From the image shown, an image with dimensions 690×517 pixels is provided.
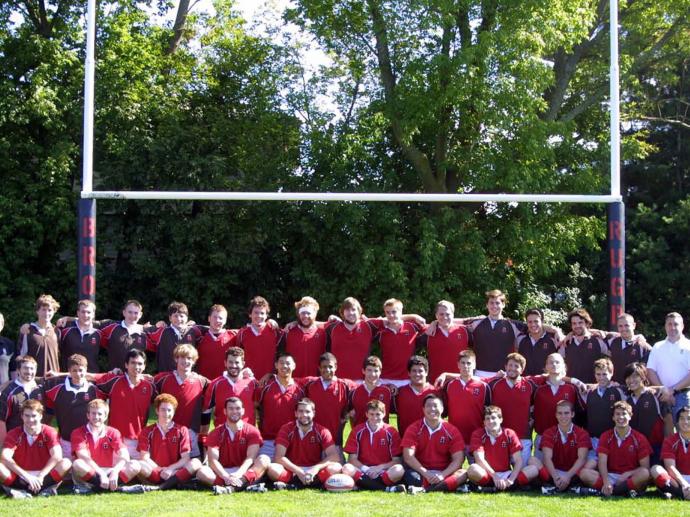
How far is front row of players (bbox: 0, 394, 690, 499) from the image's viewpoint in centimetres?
633

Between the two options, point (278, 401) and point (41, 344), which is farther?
point (41, 344)

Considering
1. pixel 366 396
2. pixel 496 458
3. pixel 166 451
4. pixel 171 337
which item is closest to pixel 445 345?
pixel 366 396

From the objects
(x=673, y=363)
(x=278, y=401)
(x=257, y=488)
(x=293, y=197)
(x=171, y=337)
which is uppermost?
(x=293, y=197)

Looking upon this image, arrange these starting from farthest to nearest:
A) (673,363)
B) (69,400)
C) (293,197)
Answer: (293,197) < (673,363) < (69,400)

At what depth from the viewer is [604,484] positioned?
6363 mm

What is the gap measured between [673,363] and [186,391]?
358 centimetres

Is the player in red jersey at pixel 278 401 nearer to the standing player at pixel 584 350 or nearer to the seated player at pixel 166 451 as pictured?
the seated player at pixel 166 451

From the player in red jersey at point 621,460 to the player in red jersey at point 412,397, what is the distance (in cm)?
123

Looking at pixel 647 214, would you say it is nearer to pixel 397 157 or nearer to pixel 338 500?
pixel 397 157

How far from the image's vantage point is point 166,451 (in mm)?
6578

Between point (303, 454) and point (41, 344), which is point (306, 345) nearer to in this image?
point (303, 454)

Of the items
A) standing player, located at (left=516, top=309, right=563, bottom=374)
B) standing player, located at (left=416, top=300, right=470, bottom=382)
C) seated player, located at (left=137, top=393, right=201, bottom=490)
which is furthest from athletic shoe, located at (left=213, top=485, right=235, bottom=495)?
standing player, located at (left=516, top=309, right=563, bottom=374)

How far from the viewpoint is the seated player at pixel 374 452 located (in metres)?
6.50

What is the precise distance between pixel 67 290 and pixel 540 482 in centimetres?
909
